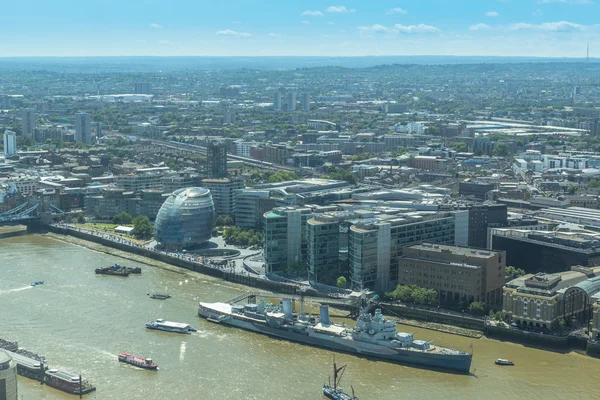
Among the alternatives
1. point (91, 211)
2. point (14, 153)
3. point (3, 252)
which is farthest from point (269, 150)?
point (3, 252)

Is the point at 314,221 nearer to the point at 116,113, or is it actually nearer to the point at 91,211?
the point at 91,211

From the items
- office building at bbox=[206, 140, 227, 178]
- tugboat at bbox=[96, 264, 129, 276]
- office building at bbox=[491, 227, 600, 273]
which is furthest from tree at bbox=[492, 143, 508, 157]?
tugboat at bbox=[96, 264, 129, 276]

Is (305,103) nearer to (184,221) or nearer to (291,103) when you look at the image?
(291,103)

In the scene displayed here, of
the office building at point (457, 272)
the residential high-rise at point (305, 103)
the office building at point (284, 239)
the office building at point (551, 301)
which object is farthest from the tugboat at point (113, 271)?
the residential high-rise at point (305, 103)

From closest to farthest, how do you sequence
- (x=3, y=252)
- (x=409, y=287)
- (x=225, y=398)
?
(x=225, y=398) < (x=409, y=287) < (x=3, y=252)

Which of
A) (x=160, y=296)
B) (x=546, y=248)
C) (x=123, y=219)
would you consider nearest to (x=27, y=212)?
(x=123, y=219)

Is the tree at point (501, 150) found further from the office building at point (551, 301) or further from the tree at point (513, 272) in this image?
the office building at point (551, 301)
